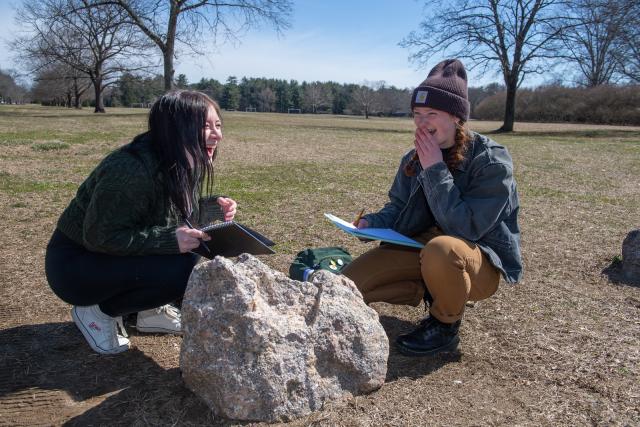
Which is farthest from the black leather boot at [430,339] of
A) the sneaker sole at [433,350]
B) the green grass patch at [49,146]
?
the green grass patch at [49,146]

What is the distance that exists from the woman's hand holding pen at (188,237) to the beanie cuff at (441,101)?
5.16 ft

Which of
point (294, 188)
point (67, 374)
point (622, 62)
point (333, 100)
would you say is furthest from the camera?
point (333, 100)

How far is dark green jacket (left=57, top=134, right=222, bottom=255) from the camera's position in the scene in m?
2.85

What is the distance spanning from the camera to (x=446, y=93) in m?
3.25

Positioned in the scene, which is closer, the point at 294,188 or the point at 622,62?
the point at 294,188

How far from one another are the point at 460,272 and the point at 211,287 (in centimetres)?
140

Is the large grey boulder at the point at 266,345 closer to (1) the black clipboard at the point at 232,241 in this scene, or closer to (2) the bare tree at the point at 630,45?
(1) the black clipboard at the point at 232,241

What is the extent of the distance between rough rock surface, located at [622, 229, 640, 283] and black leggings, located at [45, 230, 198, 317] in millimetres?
3894

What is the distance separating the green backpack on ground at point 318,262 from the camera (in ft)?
12.9

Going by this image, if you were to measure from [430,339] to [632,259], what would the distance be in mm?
2603

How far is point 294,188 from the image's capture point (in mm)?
8719

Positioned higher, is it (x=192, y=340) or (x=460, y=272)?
(x=460, y=272)

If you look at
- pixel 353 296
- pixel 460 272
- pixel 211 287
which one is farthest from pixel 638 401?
pixel 211 287

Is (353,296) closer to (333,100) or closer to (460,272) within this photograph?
(460,272)
